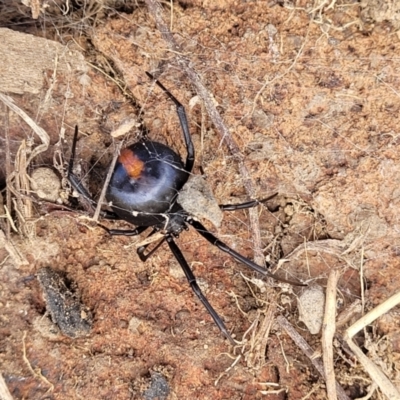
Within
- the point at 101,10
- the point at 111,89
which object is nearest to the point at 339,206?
the point at 111,89

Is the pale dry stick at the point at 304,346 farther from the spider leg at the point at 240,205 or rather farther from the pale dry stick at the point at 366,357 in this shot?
the spider leg at the point at 240,205

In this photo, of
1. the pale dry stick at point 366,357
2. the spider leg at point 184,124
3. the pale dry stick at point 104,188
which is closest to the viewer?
the pale dry stick at point 366,357

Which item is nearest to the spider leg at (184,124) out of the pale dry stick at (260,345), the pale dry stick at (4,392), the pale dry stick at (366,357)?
the pale dry stick at (260,345)

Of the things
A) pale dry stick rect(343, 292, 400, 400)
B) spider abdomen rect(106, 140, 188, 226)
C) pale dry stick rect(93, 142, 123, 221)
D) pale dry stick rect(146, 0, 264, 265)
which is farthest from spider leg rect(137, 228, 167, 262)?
pale dry stick rect(343, 292, 400, 400)

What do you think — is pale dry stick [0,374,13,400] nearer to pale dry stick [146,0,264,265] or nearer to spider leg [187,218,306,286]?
spider leg [187,218,306,286]

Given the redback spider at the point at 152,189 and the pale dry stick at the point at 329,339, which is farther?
the redback spider at the point at 152,189

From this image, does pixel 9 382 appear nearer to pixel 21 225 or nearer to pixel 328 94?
pixel 21 225
